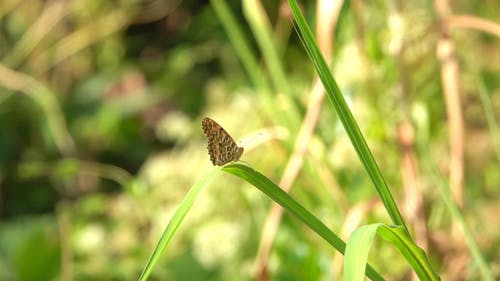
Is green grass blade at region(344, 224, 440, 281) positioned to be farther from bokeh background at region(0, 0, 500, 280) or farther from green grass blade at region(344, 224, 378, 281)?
bokeh background at region(0, 0, 500, 280)

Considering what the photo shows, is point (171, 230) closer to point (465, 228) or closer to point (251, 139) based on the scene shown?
point (465, 228)

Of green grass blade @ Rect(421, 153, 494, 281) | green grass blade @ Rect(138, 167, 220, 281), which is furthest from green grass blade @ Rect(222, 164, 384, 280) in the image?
green grass blade @ Rect(421, 153, 494, 281)

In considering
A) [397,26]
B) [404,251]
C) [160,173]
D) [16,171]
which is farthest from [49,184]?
[404,251]

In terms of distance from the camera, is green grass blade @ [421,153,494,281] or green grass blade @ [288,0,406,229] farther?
green grass blade @ [421,153,494,281]

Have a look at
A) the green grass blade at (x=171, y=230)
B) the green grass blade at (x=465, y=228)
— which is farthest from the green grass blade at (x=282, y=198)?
the green grass blade at (x=465, y=228)

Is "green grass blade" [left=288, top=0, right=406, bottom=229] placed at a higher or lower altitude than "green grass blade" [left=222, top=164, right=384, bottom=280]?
higher

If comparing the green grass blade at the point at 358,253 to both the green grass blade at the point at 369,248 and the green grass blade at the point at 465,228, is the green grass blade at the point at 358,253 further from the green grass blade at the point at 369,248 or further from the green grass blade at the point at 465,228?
the green grass blade at the point at 465,228

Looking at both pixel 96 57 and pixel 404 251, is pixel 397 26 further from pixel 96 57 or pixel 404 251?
pixel 96 57

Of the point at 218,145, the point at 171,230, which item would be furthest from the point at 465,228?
the point at 171,230
